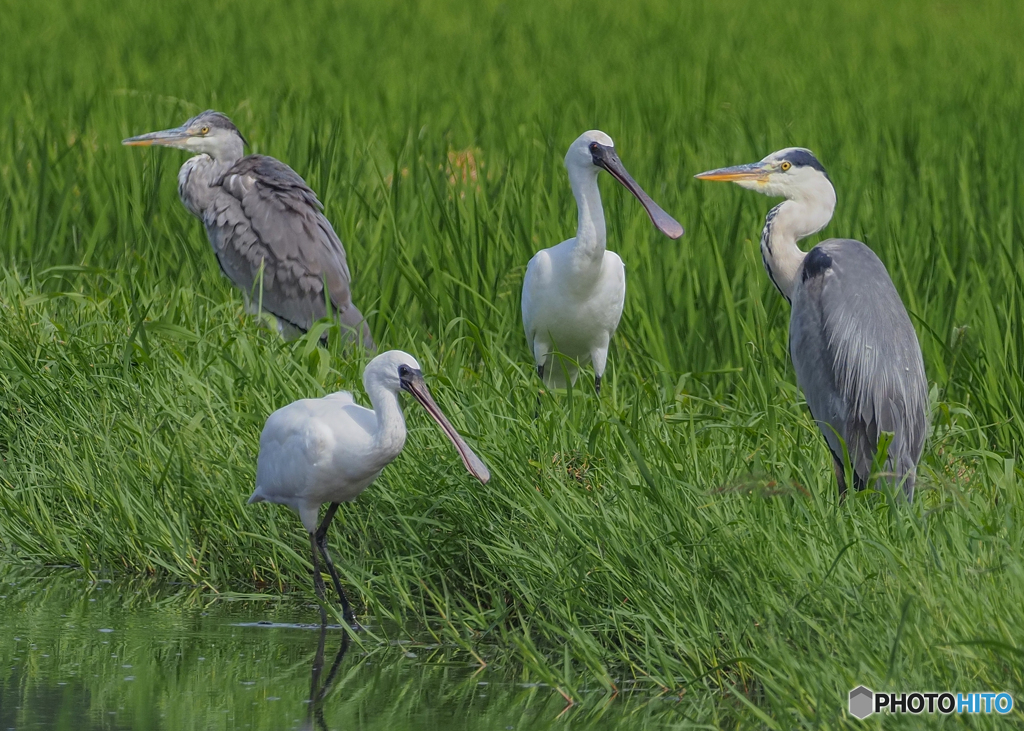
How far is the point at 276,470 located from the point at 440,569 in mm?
624

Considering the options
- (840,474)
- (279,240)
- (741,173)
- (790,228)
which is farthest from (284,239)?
(840,474)

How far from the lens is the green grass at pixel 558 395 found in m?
4.27

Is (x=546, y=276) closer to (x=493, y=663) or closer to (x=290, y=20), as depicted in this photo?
(x=493, y=663)

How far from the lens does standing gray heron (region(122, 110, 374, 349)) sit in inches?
300

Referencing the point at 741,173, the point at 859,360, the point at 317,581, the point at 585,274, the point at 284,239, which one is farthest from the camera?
the point at 284,239

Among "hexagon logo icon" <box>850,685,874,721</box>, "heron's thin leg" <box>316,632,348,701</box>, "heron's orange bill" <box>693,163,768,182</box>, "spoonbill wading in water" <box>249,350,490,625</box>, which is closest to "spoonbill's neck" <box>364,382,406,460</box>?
"spoonbill wading in water" <box>249,350,490,625</box>

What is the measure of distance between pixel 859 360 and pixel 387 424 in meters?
1.72

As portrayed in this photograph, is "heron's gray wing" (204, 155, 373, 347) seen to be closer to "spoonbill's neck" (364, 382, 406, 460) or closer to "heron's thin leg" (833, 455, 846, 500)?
"spoonbill's neck" (364, 382, 406, 460)

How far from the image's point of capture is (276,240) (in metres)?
7.79

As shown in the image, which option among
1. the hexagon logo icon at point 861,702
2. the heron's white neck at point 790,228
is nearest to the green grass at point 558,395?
the hexagon logo icon at point 861,702

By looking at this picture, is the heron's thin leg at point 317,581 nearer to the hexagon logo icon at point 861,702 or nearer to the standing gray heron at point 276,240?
the hexagon logo icon at point 861,702

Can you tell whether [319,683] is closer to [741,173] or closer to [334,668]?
[334,668]

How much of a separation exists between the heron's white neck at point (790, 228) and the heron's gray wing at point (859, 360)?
51 cm

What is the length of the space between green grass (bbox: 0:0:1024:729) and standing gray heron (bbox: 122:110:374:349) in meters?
0.25
